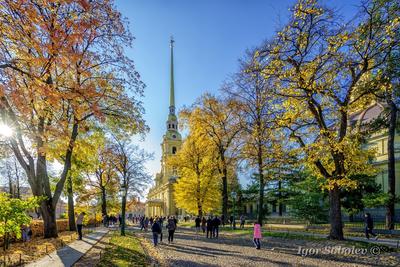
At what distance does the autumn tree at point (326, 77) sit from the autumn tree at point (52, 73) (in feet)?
25.0

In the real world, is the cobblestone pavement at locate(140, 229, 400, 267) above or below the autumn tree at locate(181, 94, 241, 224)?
below

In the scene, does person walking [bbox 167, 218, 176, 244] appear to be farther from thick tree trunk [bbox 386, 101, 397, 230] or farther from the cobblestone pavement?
thick tree trunk [bbox 386, 101, 397, 230]

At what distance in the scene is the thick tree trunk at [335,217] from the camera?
17.8 metres

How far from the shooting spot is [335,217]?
18.1 meters

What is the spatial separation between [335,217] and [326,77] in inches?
278

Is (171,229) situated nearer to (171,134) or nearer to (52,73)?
(52,73)

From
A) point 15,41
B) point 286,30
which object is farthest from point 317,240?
point 15,41

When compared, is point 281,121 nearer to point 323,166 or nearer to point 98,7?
point 323,166

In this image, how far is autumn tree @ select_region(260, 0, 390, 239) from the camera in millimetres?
16391

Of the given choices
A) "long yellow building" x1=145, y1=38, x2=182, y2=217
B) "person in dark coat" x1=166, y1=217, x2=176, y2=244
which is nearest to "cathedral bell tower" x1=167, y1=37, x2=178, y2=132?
"long yellow building" x1=145, y1=38, x2=182, y2=217

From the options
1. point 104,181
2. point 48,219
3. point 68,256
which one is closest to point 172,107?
point 104,181

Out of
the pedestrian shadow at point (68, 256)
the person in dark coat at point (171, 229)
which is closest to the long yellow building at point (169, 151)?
the person in dark coat at point (171, 229)

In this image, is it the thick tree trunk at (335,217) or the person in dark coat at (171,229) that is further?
the person in dark coat at (171,229)

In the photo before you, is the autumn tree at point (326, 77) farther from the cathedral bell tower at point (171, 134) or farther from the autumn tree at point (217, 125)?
the cathedral bell tower at point (171, 134)
